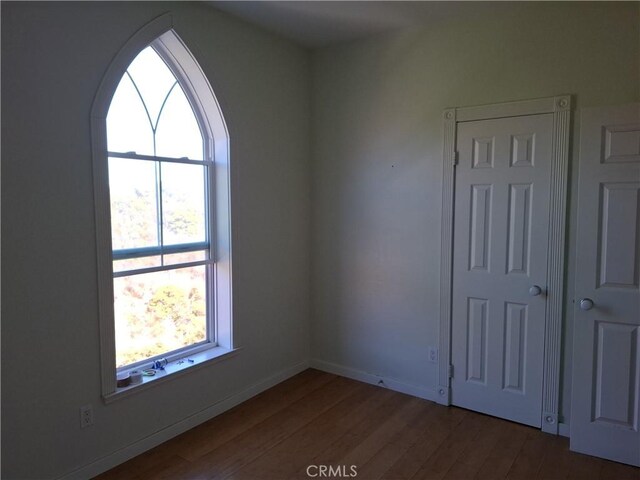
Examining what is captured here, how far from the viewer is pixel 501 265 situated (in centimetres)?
301

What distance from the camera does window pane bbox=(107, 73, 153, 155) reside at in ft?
8.32

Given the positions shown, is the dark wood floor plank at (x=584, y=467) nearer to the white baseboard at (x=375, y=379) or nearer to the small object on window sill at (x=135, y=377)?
the white baseboard at (x=375, y=379)

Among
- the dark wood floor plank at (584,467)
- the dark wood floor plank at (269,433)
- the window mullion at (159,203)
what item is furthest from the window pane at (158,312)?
the dark wood floor plank at (584,467)

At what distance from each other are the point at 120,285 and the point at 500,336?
2.50 metres

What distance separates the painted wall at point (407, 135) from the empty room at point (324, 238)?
2 centimetres

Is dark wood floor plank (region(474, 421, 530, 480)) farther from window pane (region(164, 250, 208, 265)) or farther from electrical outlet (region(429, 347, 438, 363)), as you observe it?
window pane (region(164, 250, 208, 265))

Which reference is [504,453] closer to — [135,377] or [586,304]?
[586,304]

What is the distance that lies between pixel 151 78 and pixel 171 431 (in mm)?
2239

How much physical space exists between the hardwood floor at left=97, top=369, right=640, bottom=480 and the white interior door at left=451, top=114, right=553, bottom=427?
27 centimetres

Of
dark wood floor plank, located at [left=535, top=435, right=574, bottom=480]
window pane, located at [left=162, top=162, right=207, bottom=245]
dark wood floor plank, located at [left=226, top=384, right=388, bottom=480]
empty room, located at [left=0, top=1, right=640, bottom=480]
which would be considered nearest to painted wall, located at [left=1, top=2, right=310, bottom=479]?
empty room, located at [left=0, top=1, right=640, bottom=480]

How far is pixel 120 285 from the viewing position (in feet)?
8.61

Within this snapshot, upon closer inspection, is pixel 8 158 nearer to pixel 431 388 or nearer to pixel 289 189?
pixel 289 189

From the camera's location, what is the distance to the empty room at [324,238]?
2.25m

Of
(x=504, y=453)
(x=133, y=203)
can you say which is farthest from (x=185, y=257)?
(x=504, y=453)
